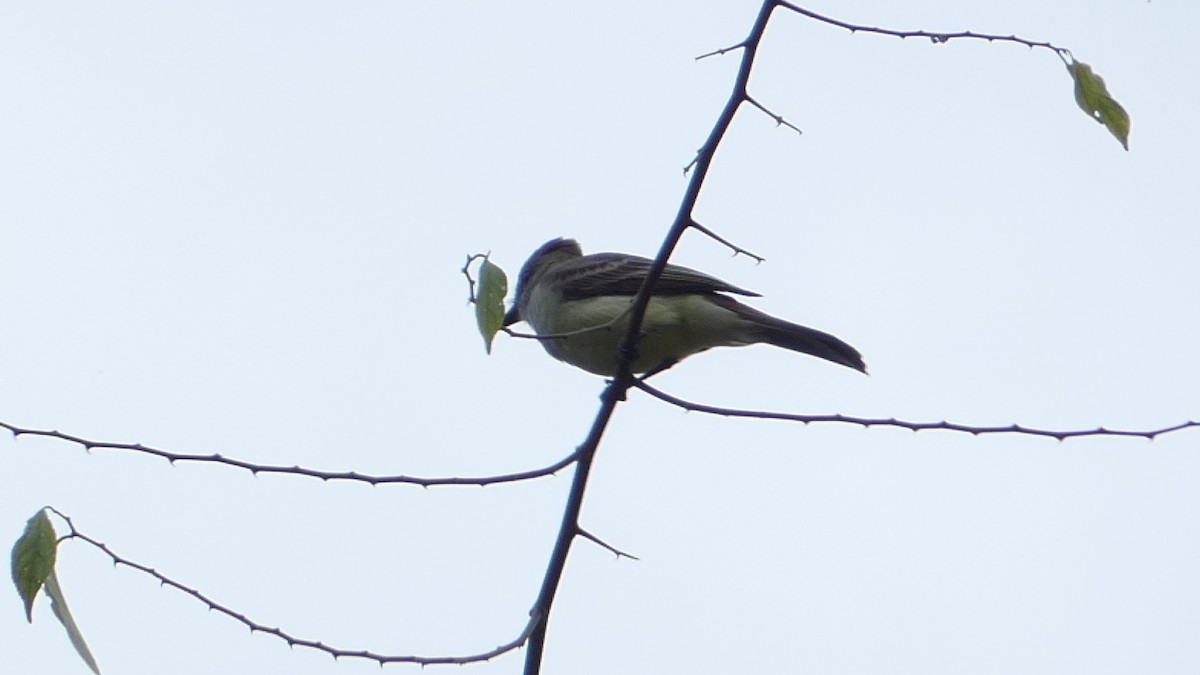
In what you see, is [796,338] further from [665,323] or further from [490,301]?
[490,301]

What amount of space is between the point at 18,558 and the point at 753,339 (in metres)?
3.99

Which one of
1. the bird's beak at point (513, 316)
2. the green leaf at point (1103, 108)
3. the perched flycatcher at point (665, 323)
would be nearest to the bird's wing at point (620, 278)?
the perched flycatcher at point (665, 323)

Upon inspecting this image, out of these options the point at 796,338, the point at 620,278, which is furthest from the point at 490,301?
the point at 620,278

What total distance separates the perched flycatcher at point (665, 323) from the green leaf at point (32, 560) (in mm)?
3179

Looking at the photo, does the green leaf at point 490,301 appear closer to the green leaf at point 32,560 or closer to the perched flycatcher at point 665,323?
the green leaf at point 32,560

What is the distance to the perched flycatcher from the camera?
241 inches

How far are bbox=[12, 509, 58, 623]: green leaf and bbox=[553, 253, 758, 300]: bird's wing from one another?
368 cm

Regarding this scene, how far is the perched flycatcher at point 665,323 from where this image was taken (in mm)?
6129

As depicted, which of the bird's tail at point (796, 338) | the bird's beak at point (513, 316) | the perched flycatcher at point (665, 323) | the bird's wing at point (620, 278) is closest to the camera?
the bird's tail at point (796, 338)

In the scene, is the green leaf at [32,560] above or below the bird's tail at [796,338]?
below

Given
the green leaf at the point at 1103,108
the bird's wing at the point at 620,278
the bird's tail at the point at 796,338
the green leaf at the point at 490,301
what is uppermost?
the bird's wing at the point at 620,278

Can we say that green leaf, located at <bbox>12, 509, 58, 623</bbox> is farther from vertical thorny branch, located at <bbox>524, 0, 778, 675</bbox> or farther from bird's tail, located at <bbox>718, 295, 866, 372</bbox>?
bird's tail, located at <bbox>718, 295, 866, 372</bbox>

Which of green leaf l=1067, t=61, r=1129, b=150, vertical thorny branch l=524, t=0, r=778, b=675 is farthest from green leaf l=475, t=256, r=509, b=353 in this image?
green leaf l=1067, t=61, r=1129, b=150

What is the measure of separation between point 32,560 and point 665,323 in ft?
12.3
